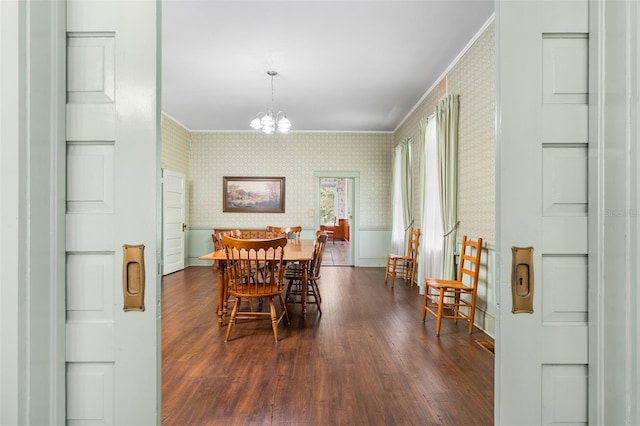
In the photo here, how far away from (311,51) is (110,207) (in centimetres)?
335

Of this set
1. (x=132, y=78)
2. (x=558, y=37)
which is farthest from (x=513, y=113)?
(x=132, y=78)

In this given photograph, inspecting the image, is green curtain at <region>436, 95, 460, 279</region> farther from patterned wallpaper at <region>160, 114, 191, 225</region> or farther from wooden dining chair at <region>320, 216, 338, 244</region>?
wooden dining chair at <region>320, 216, 338, 244</region>

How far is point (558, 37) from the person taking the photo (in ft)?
3.18

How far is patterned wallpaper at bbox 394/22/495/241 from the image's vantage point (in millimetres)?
3211

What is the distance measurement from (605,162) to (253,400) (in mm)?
2051

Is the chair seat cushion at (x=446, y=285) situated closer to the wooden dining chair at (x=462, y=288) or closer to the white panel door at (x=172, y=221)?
the wooden dining chair at (x=462, y=288)

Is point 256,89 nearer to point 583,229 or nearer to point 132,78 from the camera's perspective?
point 132,78

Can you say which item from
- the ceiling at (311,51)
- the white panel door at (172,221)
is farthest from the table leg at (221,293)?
the white panel door at (172,221)

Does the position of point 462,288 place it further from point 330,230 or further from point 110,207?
point 330,230

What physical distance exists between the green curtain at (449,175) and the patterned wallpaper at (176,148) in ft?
15.9

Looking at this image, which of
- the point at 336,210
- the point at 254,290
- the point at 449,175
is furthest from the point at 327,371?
the point at 336,210

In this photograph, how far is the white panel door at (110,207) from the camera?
38.4 inches

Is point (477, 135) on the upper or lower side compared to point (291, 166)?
lower

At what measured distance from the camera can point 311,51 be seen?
3771 mm
